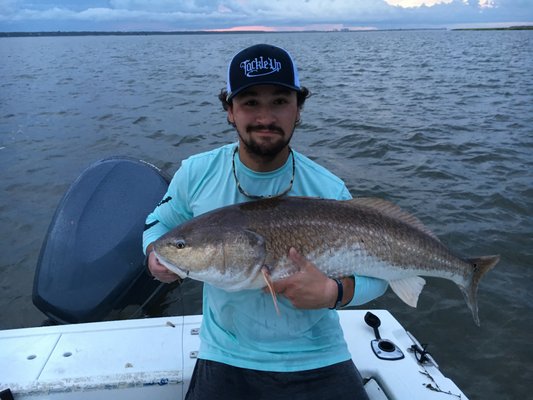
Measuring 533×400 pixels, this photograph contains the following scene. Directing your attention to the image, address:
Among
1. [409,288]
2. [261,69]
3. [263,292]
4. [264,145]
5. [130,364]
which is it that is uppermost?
[261,69]

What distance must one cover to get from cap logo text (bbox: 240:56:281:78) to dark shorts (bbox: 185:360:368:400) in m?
1.79

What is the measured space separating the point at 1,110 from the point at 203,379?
18630mm

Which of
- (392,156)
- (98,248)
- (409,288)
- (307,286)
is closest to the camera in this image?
(307,286)

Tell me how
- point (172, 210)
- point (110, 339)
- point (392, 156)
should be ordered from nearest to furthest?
point (172, 210) → point (110, 339) → point (392, 156)

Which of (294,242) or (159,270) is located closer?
(294,242)

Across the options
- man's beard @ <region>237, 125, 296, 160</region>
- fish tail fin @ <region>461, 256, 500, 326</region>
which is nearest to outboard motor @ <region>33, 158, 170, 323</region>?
man's beard @ <region>237, 125, 296, 160</region>

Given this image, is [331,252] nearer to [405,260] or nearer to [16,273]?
[405,260]

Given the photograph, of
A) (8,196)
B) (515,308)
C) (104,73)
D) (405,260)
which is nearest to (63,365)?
(405,260)

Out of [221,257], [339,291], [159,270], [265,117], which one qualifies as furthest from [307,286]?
[265,117]

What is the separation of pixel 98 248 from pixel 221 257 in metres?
2.61

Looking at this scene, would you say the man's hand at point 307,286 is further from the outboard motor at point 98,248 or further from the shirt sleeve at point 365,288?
the outboard motor at point 98,248

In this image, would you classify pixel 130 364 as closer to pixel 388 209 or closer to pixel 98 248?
pixel 98 248

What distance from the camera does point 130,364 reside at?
118 inches

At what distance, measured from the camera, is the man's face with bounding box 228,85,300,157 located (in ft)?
8.50
